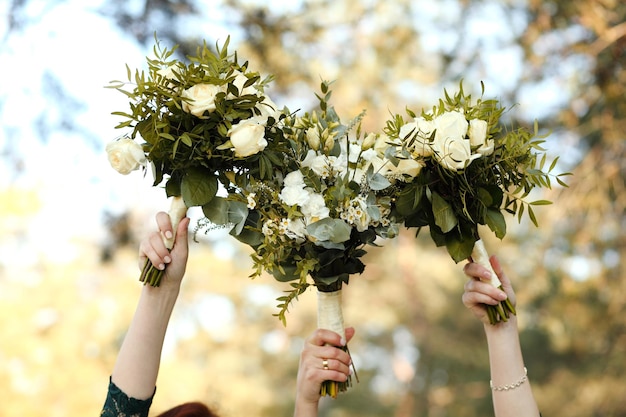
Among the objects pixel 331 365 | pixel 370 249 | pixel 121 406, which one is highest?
pixel 370 249

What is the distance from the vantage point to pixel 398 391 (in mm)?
13977

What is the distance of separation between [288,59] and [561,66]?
121 inches

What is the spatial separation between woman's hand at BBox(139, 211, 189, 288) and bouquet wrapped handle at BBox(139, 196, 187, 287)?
11 millimetres

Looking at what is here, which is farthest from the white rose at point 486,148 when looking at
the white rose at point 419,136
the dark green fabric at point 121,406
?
the dark green fabric at point 121,406

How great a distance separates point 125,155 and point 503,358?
1268mm

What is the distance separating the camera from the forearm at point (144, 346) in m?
1.97

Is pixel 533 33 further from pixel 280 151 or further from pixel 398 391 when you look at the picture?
pixel 398 391

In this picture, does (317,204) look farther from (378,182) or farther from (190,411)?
(190,411)

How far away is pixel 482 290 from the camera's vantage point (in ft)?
7.14

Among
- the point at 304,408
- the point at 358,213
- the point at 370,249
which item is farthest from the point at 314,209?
the point at 370,249

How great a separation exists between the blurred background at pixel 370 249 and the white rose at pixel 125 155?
119 centimetres

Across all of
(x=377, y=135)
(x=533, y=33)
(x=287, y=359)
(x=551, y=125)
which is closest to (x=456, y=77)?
(x=533, y=33)

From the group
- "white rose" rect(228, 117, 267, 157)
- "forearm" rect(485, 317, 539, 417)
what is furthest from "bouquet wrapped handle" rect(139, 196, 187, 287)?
"forearm" rect(485, 317, 539, 417)

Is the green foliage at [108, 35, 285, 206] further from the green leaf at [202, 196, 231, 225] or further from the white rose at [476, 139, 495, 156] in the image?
the white rose at [476, 139, 495, 156]
